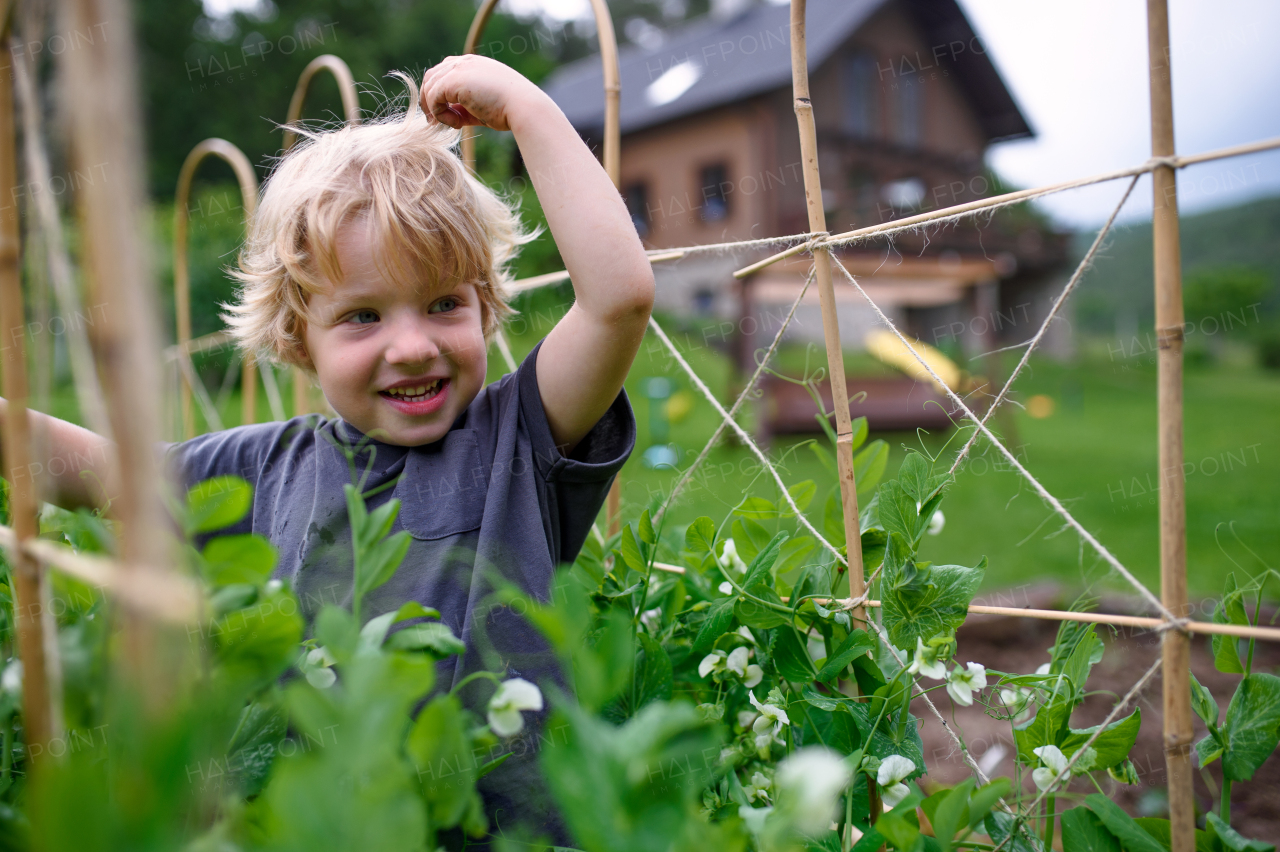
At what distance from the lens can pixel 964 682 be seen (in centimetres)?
76

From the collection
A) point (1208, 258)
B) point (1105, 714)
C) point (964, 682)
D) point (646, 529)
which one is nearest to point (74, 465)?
point (646, 529)

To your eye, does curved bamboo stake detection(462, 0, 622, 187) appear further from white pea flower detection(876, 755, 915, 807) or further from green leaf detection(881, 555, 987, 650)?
white pea flower detection(876, 755, 915, 807)

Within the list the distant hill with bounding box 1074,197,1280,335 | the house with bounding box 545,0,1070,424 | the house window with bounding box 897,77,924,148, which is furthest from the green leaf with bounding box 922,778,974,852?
the distant hill with bounding box 1074,197,1280,335

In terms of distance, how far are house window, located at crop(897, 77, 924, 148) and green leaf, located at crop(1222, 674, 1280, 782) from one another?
1211 centimetres

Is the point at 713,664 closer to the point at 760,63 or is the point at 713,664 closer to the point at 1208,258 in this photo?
the point at 760,63

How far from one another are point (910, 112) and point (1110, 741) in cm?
1261

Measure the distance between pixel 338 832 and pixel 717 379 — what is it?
797cm

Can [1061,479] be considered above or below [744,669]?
below

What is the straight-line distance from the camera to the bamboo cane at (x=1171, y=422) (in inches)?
22.2

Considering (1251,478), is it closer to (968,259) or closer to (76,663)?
(968,259)

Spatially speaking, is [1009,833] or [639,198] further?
[639,198]

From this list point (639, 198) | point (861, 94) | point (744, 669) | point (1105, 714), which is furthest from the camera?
point (639, 198)

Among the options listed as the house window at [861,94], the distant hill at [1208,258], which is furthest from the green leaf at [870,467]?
the distant hill at [1208,258]

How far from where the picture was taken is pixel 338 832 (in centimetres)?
29
